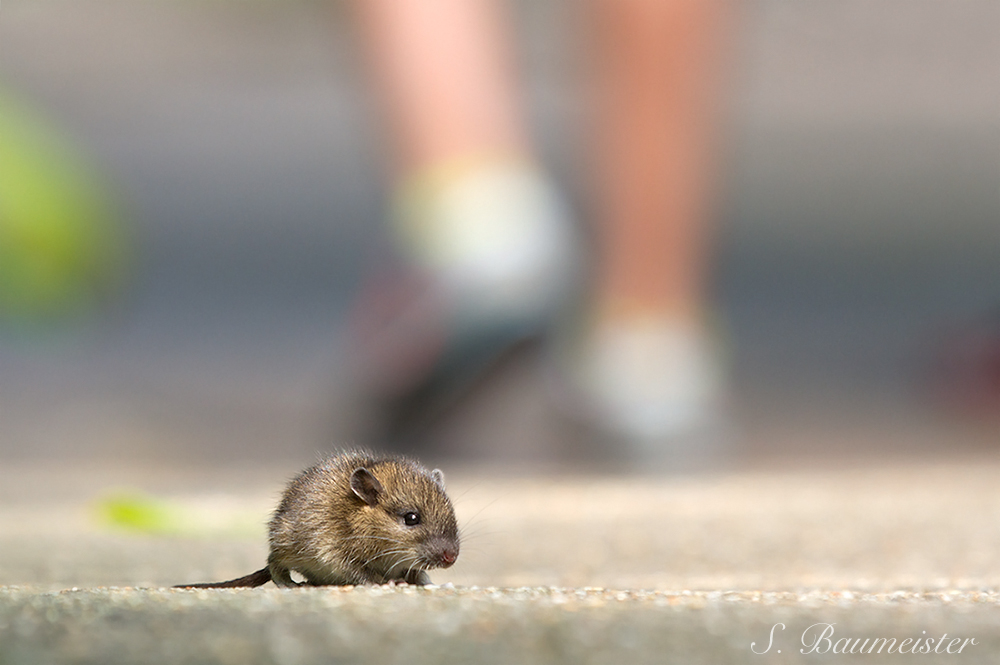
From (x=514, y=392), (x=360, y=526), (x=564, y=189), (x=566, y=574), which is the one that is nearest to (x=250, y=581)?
(x=360, y=526)

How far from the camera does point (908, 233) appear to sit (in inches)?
434

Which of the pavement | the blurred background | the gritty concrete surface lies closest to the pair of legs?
the pavement

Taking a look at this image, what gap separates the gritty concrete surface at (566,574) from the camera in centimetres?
137

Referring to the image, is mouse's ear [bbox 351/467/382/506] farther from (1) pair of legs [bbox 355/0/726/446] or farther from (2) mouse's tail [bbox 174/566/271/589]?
(1) pair of legs [bbox 355/0/726/446]

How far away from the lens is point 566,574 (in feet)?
7.91

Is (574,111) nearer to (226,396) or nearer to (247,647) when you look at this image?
(226,396)

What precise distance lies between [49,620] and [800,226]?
Result: 413 inches

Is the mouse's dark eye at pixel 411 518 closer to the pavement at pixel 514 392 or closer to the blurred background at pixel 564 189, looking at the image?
the pavement at pixel 514 392

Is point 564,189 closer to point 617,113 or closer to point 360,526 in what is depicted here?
point 617,113

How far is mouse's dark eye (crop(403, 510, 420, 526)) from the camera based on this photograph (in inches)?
86.2

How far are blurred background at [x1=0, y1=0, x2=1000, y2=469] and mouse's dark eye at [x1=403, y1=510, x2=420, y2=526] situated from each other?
314 centimetres

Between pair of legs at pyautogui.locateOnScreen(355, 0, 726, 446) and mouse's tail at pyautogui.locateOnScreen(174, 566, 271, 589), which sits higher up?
pair of legs at pyautogui.locateOnScreen(355, 0, 726, 446)

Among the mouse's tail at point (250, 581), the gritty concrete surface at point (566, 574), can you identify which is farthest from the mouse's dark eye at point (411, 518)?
the mouse's tail at point (250, 581)

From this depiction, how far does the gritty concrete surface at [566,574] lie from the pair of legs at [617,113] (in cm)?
74
